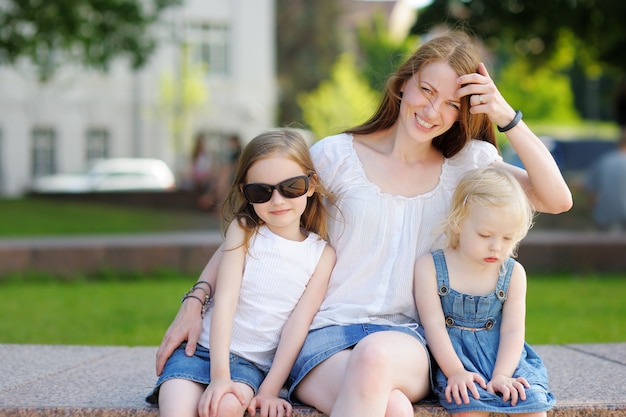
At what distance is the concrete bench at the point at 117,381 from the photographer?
3697 mm

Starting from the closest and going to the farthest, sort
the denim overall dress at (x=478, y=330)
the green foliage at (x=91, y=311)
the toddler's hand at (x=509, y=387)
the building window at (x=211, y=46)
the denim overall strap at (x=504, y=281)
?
the toddler's hand at (x=509, y=387) < the denim overall dress at (x=478, y=330) < the denim overall strap at (x=504, y=281) < the green foliage at (x=91, y=311) < the building window at (x=211, y=46)

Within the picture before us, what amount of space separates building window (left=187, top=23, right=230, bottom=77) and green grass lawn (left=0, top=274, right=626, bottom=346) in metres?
31.7

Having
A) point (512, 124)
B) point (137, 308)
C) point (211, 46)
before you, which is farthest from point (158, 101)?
point (512, 124)

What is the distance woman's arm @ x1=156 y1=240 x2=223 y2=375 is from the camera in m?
3.76

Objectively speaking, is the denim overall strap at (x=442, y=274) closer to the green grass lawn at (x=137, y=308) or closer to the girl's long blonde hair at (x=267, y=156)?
the girl's long blonde hair at (x=267, y=156)

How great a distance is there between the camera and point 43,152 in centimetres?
3916

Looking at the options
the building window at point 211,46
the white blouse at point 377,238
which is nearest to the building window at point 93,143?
the building window at point 211,46

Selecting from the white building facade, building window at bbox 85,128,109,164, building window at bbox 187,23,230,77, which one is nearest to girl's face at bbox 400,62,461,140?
the white building facade

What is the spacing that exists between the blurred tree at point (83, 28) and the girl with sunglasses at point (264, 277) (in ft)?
47.8

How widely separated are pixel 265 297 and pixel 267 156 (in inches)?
21.1

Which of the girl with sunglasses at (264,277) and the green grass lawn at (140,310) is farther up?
the girl with sunglasses at (264,277)

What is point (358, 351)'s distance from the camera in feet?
11.2

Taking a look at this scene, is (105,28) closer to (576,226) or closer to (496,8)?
(496,8)

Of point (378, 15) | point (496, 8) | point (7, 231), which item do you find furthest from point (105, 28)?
point (378, 15)
